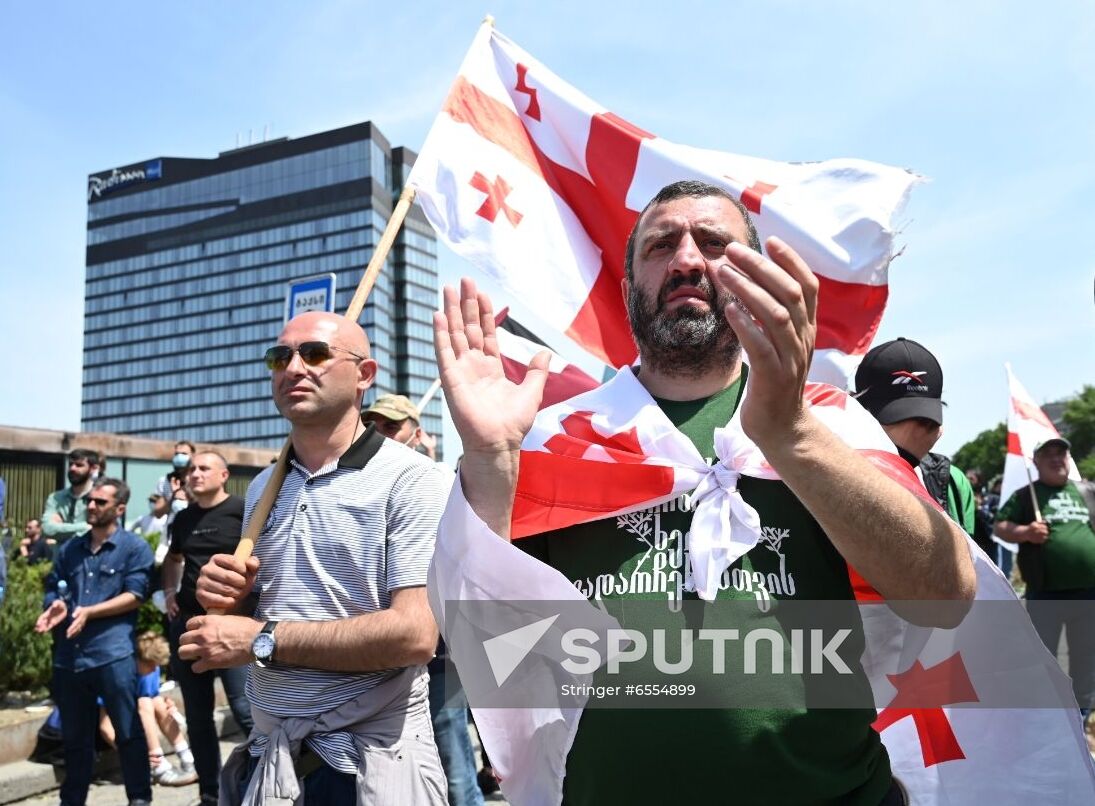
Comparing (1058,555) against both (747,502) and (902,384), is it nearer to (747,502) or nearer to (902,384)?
(902,384)

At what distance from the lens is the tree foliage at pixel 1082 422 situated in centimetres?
7156

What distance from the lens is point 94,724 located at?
5.04 meters

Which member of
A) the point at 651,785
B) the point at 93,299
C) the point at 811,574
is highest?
the point at 93,299

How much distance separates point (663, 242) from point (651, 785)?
1.13 meters

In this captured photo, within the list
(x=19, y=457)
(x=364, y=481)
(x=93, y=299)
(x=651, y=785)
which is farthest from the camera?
(x=93, y=299)

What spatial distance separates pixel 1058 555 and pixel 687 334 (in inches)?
209

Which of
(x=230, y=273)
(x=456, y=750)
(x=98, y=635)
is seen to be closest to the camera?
(x=456, y=750)

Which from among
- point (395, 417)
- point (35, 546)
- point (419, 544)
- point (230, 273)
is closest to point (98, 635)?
point (395, 417)

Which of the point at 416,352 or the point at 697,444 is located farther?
the point at 416,352

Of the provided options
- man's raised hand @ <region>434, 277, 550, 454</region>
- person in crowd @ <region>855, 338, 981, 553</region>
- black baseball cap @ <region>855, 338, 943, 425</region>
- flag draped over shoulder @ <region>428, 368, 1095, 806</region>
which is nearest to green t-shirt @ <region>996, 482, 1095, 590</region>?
person in crowd @ <region>855, 338, 981, 553</region>

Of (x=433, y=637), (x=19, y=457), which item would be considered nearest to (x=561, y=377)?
(x=433, y=637)

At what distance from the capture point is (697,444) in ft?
6.50

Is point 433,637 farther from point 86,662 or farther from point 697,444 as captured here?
point 86,662

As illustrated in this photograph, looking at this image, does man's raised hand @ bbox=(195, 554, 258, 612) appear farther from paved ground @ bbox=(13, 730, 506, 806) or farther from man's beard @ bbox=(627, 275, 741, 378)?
paved ground @ bbox=(13, 730, 506, 806)
